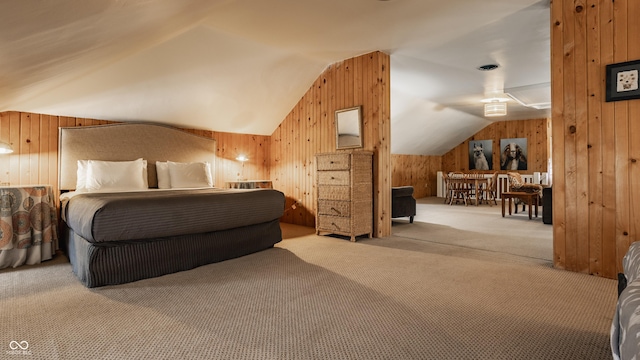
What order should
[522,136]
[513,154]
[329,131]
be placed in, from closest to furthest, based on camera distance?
[329,131]
[522,136]
[513,154]

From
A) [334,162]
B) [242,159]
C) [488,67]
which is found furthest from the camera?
[242,159]

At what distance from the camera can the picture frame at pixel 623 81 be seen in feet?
8.29

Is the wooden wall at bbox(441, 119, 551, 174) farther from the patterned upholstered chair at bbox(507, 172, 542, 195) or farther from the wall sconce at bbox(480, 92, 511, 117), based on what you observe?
the patterned upholstered chair at bbox(507, 172, 542, 195)

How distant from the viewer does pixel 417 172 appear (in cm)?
1037

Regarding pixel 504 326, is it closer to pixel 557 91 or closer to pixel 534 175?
pixel 557 91

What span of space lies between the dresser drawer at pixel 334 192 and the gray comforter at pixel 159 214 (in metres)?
1.03

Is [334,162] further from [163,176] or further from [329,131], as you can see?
[163,176]

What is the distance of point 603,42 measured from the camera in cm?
268

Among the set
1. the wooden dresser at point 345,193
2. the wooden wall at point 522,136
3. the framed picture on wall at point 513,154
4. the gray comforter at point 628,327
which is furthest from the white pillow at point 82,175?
the framed picture on wall at point 513,154

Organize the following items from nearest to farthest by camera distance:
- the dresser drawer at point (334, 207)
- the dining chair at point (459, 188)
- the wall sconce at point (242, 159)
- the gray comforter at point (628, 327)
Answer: the gray comforter at point (628, 327) → the dresser drawer at point (334, 207) → the wall sconce at point (242, 159) → the dining chair at point (459, 188)

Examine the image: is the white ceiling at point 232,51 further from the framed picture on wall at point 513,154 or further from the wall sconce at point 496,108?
the framed picture on wall at point 513,154

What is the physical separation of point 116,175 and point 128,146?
578mm

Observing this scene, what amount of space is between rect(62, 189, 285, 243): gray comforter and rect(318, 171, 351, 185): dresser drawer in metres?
1.05

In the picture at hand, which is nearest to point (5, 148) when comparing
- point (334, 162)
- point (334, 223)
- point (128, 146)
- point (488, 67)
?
point (128, 146)
